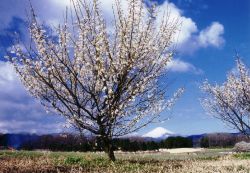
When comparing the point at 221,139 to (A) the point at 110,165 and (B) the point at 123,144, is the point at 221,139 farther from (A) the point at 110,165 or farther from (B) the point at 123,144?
(A) the point at 110,165

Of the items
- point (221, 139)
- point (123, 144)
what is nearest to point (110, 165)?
point (123, 144)

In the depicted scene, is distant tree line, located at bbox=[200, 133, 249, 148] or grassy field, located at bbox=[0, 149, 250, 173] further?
distant tree line, located at bbox=[200, 133, 249, 148]

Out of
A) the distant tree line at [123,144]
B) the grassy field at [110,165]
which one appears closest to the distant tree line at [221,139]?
the distant tree line at [123,144]

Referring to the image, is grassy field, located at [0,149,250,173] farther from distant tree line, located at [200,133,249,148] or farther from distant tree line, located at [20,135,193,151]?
distant tree line, located at [200,133,249,148]

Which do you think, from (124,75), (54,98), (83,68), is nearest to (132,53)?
(124,75)

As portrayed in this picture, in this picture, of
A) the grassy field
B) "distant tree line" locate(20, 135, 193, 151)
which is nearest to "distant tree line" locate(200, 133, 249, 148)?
"distant tree line" locate(20, 135, 193, 151)

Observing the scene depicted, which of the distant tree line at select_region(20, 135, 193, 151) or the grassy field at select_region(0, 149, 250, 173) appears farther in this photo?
the distant tree line at select_region(20, 135, 193, 151)

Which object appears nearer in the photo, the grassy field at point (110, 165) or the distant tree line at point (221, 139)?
the grassy field at point (110, 165)

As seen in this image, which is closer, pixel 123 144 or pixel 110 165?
pixel 110 165

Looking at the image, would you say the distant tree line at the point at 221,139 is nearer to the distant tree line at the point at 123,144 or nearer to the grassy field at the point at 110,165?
the distant tree line at the point at 123,144

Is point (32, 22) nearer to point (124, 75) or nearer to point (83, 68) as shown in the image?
point (83, 68)

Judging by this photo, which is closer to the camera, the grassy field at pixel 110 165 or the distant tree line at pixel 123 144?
the grassy field at pixel 110 165

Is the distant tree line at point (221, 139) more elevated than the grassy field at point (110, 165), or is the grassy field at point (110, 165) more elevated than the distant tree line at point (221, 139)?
the distant tree line at point (221, 139)

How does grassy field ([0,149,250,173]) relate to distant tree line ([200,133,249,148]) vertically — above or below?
below
